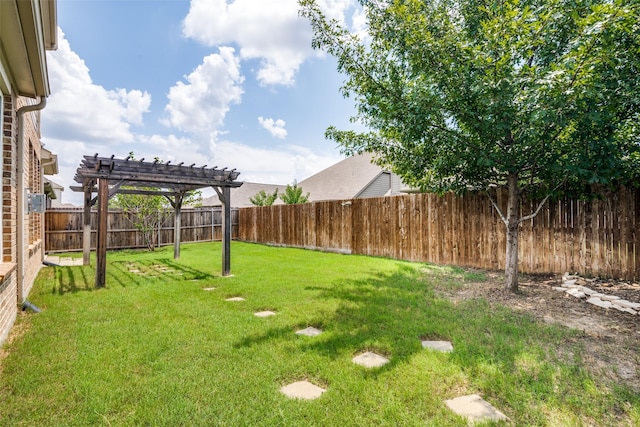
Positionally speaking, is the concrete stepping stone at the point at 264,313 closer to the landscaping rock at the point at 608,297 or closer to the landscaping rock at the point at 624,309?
the landscaping rock at the point at 624,309

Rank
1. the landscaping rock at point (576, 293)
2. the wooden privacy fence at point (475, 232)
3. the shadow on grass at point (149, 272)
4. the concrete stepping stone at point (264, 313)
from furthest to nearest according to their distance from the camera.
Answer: the shadow on grass at point (149, 272) < the wooden privacy fence at point (475, 232) < the landscaping rock at point (576, 293) < the concrete stepping stone at point (264, 313)

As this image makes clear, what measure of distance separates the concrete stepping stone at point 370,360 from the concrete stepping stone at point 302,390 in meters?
0.52

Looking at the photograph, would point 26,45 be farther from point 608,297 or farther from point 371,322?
point 608,297

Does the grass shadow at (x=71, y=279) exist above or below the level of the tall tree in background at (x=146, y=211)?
below

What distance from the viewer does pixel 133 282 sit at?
6203 millimetres

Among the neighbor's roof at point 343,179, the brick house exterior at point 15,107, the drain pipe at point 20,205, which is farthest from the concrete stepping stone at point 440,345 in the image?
the neighbor's roof at point 343,179

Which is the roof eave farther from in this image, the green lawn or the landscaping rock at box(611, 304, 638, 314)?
the landscaping rock at box(611, 304, 638, 314)

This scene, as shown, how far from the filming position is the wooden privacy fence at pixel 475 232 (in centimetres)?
534

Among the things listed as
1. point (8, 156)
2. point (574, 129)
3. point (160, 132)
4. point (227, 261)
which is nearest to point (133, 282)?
point (227, 261)

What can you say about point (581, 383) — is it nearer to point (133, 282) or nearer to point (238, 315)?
point (238, 315)

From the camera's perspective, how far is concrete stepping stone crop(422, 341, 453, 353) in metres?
2.94

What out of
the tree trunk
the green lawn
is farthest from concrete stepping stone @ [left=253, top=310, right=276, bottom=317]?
the tree trunk

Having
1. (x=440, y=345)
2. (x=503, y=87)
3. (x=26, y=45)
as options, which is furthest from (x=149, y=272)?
(x=503, y=87)

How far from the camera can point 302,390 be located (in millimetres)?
2264
